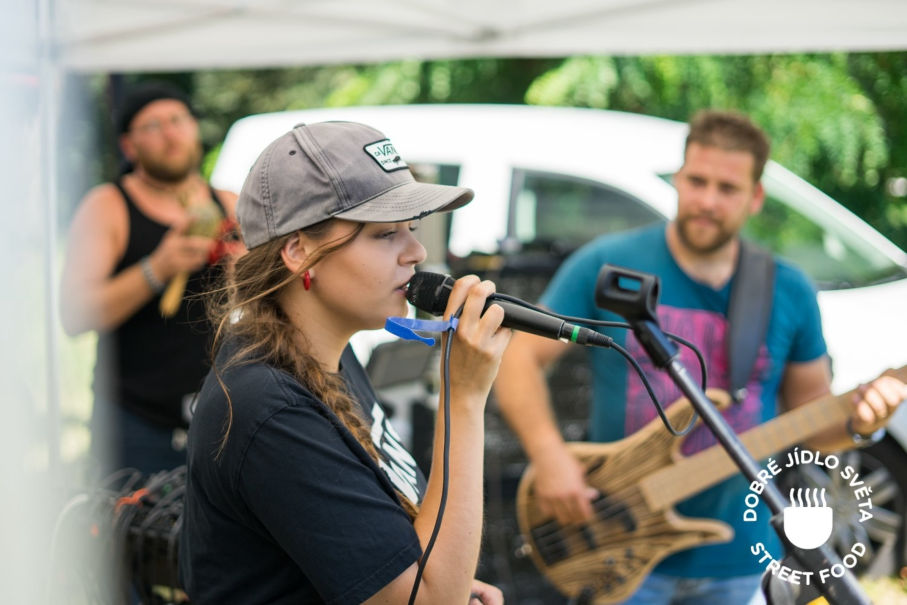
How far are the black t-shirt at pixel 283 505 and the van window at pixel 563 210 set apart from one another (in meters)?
3.63

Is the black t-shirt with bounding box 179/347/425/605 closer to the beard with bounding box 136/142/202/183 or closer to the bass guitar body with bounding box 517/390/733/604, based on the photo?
the bass guitar body with bounding box 517/390/733/604

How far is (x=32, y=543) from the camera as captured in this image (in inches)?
54.8

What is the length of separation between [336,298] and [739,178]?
5.45 ft

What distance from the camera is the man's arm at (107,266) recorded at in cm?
309

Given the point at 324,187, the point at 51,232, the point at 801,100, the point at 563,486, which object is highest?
the point at 801,100

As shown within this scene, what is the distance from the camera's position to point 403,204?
5.00 ft

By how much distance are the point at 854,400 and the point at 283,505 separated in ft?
4.55

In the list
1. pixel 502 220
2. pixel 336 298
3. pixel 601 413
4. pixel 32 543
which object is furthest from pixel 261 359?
pixel 502 220

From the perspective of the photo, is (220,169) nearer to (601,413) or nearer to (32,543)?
(601,413)

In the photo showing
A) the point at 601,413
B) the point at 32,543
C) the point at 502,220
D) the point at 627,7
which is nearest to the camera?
the point at 32,543

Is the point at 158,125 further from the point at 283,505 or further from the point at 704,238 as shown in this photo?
the point at 283,505

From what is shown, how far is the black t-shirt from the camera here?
1332 mm

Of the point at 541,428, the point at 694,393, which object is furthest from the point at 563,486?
the point at 694,393

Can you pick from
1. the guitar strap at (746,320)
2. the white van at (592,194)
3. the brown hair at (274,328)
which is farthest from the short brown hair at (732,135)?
the white van at (592,194)
